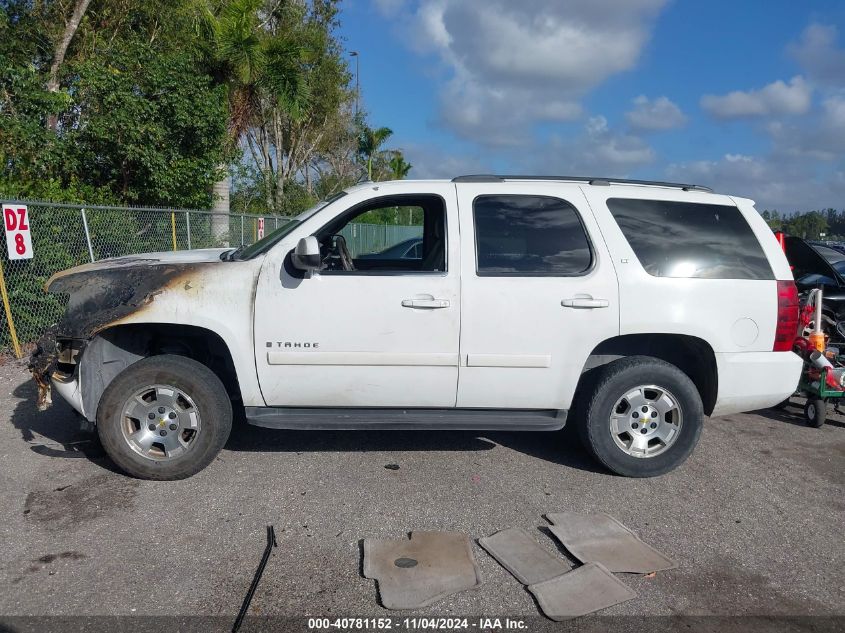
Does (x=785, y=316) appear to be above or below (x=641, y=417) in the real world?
above

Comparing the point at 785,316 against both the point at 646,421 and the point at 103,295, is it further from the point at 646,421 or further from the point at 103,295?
the point at 103,295

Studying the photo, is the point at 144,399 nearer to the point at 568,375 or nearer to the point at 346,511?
the point at 346,511

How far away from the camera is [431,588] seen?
3264 mm

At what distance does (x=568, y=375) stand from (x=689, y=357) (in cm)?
110

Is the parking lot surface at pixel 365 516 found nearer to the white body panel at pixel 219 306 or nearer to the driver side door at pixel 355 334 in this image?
the driver side door at pixel 355 334

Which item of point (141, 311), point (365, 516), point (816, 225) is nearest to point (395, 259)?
point (141, 311)

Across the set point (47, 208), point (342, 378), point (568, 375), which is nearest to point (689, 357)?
point (568, 375)

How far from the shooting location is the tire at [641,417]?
460 cm

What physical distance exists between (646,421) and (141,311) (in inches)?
140

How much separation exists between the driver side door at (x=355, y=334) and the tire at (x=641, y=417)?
1.05m

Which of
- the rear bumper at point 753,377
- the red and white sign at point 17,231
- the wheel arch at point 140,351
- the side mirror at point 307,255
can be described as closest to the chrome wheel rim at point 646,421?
the rear bumper at point 753,377

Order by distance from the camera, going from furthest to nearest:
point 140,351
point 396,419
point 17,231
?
point 17,231 → point 140,351 → point 396,419

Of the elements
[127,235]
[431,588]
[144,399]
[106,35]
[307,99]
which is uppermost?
[106,35]

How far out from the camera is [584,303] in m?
4.48
